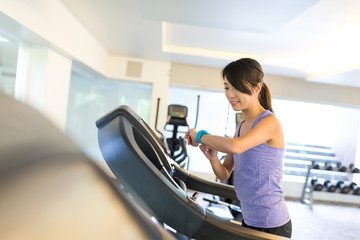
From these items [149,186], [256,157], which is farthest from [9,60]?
[149,186]

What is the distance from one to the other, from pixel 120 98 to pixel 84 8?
2.86 m

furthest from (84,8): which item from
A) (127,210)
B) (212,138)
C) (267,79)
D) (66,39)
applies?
(267,79)

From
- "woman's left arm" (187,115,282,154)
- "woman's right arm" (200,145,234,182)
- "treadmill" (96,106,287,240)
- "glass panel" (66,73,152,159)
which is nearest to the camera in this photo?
"treadmill" (96,106,287,240)

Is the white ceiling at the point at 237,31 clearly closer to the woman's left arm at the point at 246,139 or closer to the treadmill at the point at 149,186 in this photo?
the woman's left arm at the point at 246,139

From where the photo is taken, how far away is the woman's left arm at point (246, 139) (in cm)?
99

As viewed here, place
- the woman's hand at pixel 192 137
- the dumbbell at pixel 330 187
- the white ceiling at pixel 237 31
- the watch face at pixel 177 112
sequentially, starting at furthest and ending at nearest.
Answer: the dumbbell at pixel 330 187 → the watch face at pixel 177 112 → the white ceiling at pixel 237 31 → the woman's hand at pixel 192 137

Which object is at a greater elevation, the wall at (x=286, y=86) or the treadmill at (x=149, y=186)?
the wall at (x=286, y=86)

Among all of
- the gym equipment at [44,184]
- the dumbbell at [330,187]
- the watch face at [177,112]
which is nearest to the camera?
the gym equipment at [44,184]

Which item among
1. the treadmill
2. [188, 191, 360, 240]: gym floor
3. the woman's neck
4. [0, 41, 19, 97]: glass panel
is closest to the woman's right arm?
the woman's neck

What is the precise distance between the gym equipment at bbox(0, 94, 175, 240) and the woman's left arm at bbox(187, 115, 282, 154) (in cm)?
77

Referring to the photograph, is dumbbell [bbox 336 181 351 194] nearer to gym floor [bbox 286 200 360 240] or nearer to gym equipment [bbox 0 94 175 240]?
gym floor [bbox 286 200 360 240]

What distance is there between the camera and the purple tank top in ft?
3.43

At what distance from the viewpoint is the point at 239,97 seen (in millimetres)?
1096

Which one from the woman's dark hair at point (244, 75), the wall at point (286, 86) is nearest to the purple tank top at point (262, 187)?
the woman's dark hair at point (244, 75)
